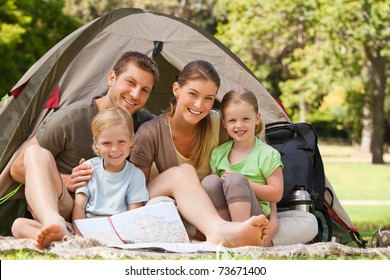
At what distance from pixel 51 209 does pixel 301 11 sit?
15.1m

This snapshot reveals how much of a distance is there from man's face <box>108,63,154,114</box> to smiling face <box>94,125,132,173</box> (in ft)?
0.77

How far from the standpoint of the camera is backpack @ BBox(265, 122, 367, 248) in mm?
3688

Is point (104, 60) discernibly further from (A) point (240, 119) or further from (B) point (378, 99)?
(B) point (378, 99)

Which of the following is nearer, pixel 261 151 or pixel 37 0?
pixel 261 151

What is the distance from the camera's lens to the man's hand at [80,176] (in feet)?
10.7

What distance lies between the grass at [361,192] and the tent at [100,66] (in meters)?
0.98

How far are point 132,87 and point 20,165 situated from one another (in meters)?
0.63

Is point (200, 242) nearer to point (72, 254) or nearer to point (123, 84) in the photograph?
point (72, 254)

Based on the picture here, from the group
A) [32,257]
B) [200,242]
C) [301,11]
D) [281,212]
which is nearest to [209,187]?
[200,242]

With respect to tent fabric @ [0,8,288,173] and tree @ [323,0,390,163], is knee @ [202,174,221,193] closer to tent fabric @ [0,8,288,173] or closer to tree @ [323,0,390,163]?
tent fabric @ [0,8,288,173]

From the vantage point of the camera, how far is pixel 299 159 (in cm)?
376

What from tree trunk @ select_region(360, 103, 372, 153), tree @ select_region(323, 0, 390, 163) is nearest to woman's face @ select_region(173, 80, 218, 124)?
tree @ select_region(323, 0, 390, 163)

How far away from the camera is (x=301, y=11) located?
17344 mm

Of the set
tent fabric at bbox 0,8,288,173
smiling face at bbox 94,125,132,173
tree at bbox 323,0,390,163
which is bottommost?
smiling face at bbox 94,125,132,173
